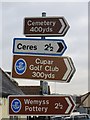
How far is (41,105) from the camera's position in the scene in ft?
20.4

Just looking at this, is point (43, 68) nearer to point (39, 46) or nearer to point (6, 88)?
point (39, 46)

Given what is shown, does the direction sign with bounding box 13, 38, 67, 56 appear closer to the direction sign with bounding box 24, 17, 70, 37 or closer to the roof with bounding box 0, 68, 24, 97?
the direction sign with bounding box 24, 17, 70, 37

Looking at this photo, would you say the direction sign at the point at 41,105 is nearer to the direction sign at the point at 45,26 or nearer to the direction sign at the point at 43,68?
the direction sign at the point at 43,68

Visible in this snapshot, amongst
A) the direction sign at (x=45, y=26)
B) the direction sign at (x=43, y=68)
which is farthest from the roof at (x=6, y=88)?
the direction sign at (x=43, y=68)

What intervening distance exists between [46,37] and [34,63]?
1.82 feet

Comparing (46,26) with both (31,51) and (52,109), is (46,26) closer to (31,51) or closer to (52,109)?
(31,51)

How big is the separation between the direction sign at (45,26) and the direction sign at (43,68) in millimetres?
454

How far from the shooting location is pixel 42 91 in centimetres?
641

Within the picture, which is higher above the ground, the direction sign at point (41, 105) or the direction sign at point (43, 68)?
the direction sign at point (43, 68)

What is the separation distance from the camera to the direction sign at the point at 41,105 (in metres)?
6.16

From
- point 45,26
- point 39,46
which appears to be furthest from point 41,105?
point 45,26

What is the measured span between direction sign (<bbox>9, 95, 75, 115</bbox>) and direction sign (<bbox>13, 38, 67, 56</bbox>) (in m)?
0.80

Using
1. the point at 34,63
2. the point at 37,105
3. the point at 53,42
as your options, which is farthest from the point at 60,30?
the point at 37,105

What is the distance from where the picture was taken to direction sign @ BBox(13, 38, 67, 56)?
6.38m
